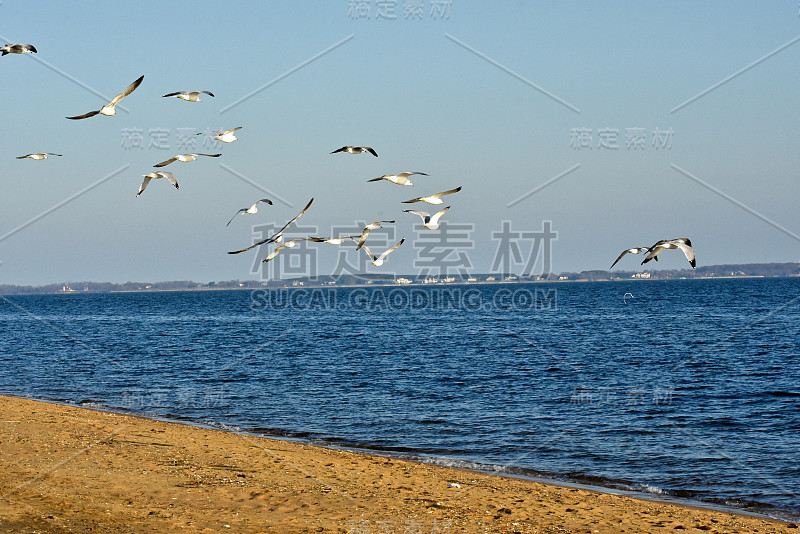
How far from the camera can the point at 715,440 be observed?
68.3ft

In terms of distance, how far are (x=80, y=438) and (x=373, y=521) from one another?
9.41 metres

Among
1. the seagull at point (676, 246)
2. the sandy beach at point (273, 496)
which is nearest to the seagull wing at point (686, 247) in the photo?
the seagull at point (676, 246)

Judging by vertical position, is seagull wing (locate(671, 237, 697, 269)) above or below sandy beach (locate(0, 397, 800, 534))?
above

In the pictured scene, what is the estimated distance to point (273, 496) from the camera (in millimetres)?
13211

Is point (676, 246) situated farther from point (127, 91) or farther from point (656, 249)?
point (127, 91)

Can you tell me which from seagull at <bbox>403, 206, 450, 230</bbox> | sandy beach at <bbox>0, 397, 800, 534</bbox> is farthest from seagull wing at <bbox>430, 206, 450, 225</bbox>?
sandy beach at <bbox>0, 397, 800, 534</bbox>

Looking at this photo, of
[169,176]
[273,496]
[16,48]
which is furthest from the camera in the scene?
[169,176]

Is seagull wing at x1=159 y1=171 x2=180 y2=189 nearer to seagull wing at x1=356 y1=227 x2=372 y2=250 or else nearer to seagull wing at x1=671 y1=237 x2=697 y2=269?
seagull wing at x1=356 y1=227 x2=372 y2=250

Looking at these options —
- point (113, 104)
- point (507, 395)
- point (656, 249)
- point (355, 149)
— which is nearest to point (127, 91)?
point (113, 104)

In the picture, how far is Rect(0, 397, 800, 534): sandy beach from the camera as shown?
11453 millimetres

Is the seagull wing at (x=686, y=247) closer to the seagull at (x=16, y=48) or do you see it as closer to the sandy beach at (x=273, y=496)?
the sandy beach at (x=273, y=496)

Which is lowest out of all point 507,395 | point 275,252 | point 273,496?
point 507,395

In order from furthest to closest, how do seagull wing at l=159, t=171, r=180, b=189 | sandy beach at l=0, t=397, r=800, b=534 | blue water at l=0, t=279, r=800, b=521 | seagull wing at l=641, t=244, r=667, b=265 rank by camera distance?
1. blue water at l=0, t=279, r=800, b=521
2. seagull wing at l=159, t=171, r=180, b=189
3. seagull wing at l=641, t=244, r=667, b=265
4. sandy beach at l=0, t=397, r=800, b=534

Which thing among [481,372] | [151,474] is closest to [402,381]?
[481,372]
